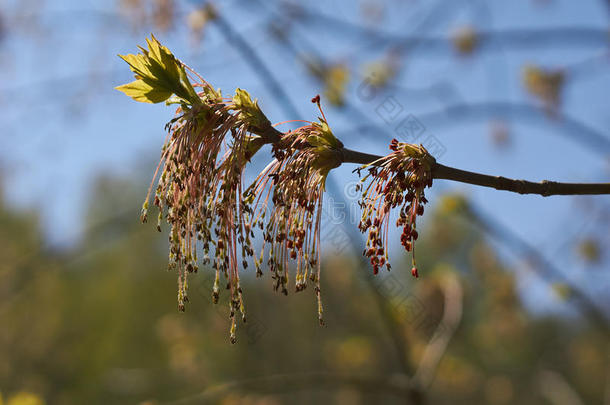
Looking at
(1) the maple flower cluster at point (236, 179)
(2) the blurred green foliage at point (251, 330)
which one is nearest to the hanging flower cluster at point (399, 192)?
(1) the maple flower cluster at point (236, 179)

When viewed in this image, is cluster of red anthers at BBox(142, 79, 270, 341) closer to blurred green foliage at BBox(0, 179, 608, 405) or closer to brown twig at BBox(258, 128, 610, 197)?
brown twig at BBox(258, 128, 610, 197)

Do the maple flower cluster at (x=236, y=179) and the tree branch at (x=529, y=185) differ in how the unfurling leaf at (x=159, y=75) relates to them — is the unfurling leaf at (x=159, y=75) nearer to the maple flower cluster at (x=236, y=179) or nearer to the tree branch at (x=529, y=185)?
the maple flower cluster at (x=236, y=179)

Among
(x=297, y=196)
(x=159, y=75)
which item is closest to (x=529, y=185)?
(x=297, y=196)

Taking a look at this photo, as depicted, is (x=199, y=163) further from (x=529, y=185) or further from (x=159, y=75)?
(x=529, y=185)

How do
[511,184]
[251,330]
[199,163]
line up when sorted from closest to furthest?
[511,184] → [199,163] → [251,330]

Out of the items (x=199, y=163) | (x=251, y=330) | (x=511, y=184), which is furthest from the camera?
(x=251, y=330)

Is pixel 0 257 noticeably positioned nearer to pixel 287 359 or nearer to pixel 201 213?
pixel 287 359

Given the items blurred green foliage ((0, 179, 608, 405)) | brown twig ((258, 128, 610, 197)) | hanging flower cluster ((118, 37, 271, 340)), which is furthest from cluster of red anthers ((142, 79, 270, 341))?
blurred green foliage ((0, 179, 608, 405))
